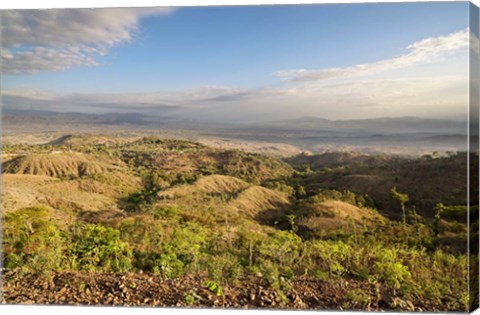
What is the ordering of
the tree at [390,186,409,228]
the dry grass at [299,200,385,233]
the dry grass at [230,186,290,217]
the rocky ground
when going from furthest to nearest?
the dry grass at [230,186,290,217] → the dry grass at [299,200,385,233] → the tree at [390,186,409,228] → the rocky ground

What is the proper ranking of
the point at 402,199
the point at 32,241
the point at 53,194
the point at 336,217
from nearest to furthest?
the point at 402,199, the point at 336,217, the point at 32,241, the point at 53,194

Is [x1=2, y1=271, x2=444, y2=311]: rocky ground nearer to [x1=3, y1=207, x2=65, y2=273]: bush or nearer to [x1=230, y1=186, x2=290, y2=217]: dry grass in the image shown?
[x1=3, y1=207, x2=65, y2=273]: bush

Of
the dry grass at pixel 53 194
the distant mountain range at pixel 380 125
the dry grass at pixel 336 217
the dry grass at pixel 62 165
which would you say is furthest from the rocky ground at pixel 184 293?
the distant mountain range at pixel 380 125

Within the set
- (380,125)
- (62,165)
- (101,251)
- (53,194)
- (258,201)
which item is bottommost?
(101,251)

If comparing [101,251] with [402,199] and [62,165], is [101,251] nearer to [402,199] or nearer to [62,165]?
[62,165]

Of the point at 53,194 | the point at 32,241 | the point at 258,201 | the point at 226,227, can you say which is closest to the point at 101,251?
the point at 32,241

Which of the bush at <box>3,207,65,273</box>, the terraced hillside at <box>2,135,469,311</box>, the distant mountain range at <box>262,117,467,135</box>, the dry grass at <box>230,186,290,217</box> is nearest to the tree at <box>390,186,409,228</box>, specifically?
the terraced hillside at <box>2,135,469,311</box>
